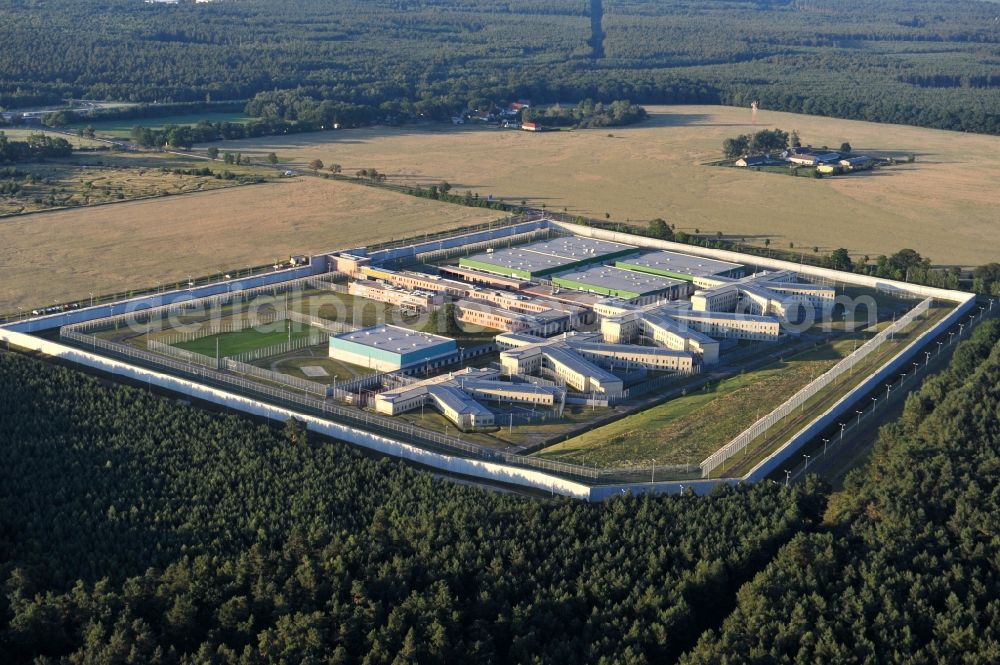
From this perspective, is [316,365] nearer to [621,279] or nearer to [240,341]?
[240,341]

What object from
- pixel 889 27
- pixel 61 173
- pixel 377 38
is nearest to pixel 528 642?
Answer: pixel 61 173

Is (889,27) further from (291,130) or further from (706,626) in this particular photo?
(706,626)

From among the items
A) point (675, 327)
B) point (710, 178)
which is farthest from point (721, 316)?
point (710, 178)

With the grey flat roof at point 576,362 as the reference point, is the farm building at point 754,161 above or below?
above

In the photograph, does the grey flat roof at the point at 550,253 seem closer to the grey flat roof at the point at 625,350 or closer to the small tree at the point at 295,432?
the grey flat roof at the point at 625,350

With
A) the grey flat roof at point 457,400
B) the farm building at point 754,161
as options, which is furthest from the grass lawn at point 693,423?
the farm building at point 754,161

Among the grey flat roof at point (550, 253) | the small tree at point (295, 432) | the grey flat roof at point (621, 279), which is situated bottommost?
the small tree at point (295, 432)
